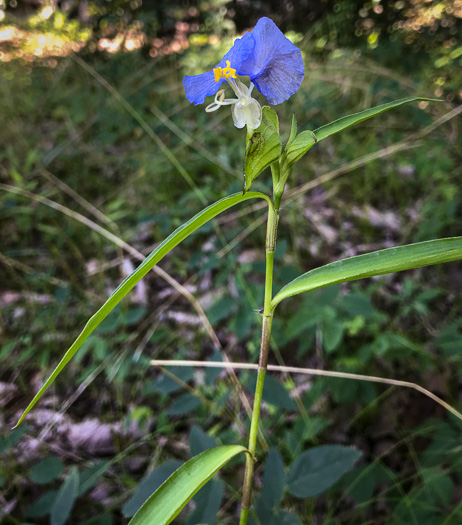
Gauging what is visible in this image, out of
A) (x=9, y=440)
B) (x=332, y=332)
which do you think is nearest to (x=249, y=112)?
(x=332, y=332)

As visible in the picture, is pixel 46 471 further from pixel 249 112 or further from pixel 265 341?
pixel 249 112

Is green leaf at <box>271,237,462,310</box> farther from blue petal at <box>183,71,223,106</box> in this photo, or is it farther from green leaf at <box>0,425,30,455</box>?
green leaf at <box>0,425,30,455</box>

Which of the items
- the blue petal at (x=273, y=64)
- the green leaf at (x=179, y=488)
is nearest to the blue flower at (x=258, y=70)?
the blue petal at (x=273, y=64)

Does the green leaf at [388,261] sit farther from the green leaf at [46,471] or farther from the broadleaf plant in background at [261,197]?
the green leaf at [46,471]

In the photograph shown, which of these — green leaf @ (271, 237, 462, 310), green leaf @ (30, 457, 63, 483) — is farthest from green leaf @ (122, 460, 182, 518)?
green leaf @ (271, 237, 462, 310)

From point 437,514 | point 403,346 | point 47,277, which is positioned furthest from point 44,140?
A: point 437,514

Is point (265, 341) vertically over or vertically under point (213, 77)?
under
